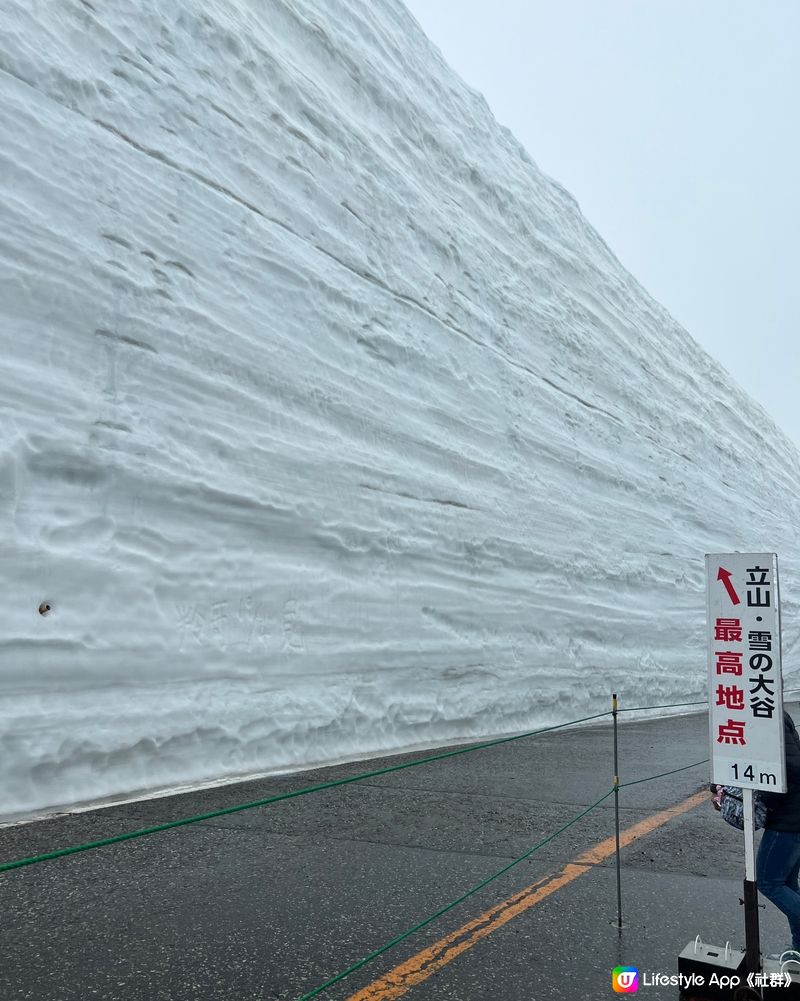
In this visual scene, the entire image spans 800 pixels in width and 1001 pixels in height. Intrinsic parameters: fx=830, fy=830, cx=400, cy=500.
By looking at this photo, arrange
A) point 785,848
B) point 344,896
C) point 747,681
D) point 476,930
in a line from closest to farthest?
point 747,681, point 785,848, point 476,930, point 344,896

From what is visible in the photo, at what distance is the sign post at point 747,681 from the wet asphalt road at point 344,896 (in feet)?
2.58

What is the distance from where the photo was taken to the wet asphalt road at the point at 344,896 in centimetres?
280

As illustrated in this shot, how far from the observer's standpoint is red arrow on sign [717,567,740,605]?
9.35 ft

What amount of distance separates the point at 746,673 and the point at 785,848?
717 mm

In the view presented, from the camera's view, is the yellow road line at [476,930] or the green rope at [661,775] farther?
the green rope at [661,775]

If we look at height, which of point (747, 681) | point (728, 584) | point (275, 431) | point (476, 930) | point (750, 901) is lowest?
point (476, 930)

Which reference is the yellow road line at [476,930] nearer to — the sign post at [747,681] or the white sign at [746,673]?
the sign post at [747,681]

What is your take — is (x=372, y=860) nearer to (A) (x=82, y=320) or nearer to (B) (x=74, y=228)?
(A) (x=82, y=320)

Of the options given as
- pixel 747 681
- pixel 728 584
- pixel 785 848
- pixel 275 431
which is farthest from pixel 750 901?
pixel 275 431

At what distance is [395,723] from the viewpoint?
21.8 feet

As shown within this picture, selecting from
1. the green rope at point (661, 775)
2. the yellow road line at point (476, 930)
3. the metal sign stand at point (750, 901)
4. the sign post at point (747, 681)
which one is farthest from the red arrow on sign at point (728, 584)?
the green rope at point (661, 775)

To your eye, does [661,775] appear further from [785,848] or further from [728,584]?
[728,584]

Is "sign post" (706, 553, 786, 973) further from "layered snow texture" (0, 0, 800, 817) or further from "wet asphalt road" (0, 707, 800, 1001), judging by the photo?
"layered snow texture" (0, 0, 800, 817)

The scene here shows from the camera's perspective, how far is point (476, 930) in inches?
127
